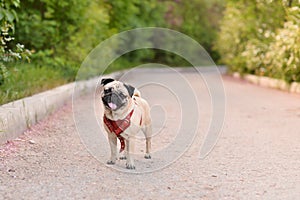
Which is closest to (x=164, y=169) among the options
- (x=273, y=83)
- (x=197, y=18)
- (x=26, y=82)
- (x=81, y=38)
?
(x=26, y=82)

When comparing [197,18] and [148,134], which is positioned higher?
[197,18]

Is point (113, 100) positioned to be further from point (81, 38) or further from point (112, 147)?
point (81, 38)

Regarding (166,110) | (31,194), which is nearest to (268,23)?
(166,110)

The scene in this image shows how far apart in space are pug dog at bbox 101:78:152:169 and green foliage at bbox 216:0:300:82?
21.8ft

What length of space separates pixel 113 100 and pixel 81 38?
849 centimetres

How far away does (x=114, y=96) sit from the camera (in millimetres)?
4113

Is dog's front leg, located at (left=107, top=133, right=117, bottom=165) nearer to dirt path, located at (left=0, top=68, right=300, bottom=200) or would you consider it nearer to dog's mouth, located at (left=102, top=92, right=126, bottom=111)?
dirt path, located at (left=0, top=68, right=300, bottom=200)

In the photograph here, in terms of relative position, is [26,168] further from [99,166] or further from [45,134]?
[45,134]

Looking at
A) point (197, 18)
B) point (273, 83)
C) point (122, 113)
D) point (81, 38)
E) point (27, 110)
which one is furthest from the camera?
point (197, 18)

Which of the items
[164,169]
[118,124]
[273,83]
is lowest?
[164,169]

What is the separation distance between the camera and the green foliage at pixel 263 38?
1149 centimetres

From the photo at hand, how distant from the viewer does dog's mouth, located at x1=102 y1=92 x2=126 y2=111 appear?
4105 mm

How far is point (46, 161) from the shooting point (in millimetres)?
4715


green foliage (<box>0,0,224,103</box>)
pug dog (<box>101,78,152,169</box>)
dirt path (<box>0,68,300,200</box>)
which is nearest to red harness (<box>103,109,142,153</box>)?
pug dog (<box>101,78,152,169</box>)
